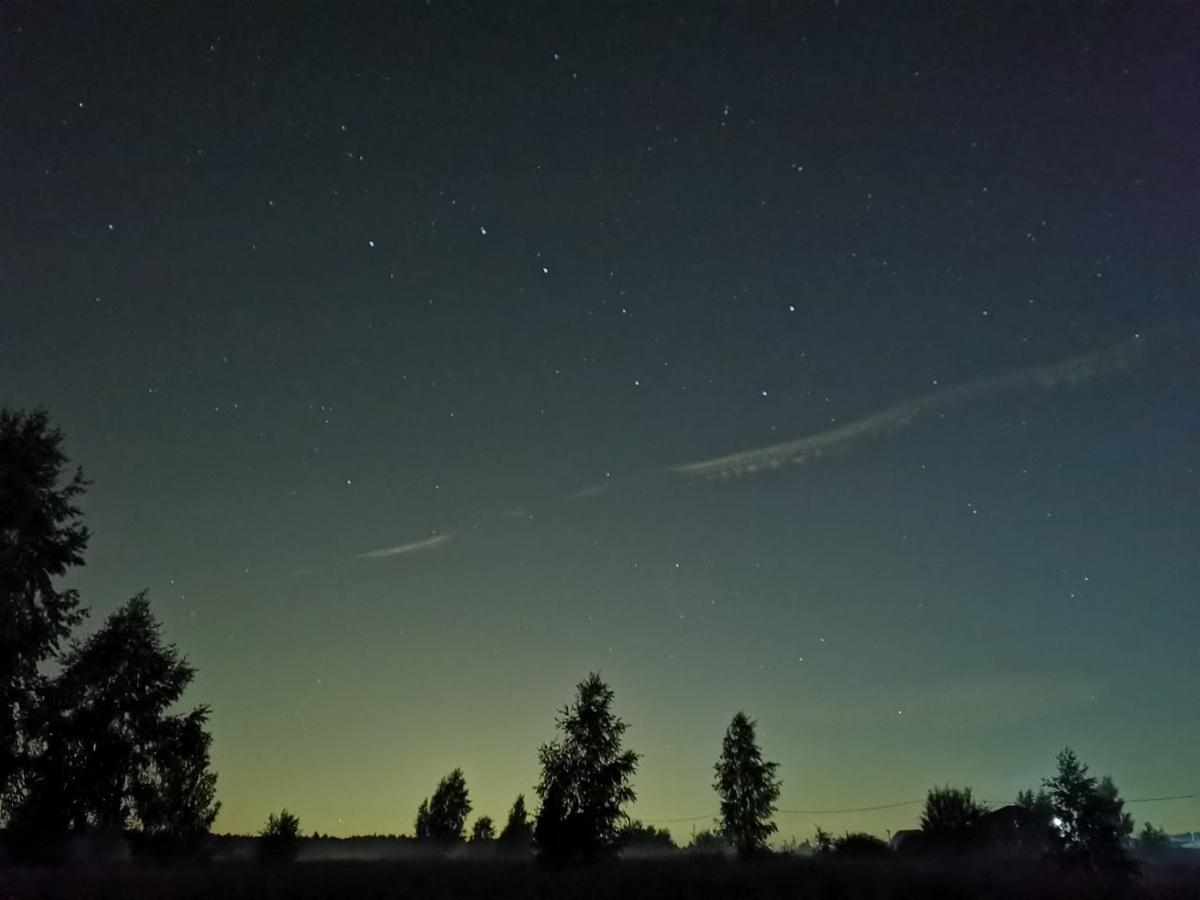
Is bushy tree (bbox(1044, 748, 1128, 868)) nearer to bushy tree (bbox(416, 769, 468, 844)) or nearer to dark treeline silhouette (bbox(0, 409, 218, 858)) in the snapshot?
dark treeline silhouette (bbox(0, 409, 218, 858))

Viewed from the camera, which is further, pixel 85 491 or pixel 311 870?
pixel 311 870

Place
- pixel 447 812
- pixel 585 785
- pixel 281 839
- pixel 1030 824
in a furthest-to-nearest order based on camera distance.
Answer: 1. pixel 447 812
2. pixel 1030 824
3. pixel 281 839
4. pixel 585 785

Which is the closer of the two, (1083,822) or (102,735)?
(102,735)

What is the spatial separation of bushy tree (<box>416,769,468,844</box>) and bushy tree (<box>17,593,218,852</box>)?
7149cm

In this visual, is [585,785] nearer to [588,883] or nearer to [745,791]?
[588,883]

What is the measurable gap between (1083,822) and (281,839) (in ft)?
140

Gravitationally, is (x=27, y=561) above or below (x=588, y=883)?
above

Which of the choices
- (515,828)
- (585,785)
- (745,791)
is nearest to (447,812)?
(515,828)

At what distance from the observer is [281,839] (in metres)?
46.9

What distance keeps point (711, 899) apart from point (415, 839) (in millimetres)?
87737

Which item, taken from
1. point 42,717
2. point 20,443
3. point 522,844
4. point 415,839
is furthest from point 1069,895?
point 415,839

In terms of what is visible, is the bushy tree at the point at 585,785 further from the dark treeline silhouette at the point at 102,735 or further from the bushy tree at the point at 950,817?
the bushy tree at the point at 950,817

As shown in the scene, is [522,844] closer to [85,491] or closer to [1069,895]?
[1069,895]

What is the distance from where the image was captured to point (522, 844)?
7331 cm
